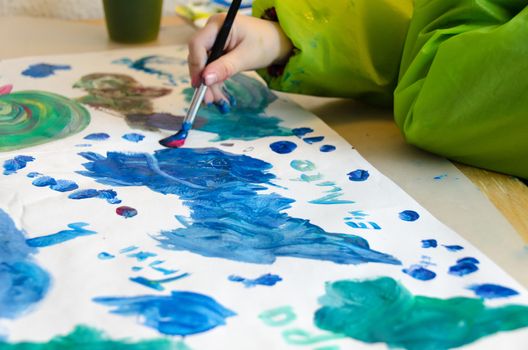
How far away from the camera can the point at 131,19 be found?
2.92 feet

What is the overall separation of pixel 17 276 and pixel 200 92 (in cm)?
27

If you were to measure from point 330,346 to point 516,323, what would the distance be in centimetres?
11

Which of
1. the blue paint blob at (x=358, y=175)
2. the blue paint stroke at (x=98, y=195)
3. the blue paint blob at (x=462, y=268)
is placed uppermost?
the blue paint blob at (x=462, y=268)

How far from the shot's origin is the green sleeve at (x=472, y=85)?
0.56m

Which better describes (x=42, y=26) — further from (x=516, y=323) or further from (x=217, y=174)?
(x=516, y=323)

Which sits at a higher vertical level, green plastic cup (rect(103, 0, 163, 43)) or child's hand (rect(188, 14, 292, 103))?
child's hand (rect(188, 14, 292, 103))

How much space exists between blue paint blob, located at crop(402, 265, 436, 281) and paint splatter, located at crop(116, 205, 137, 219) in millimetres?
188

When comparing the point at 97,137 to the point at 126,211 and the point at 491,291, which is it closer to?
the point at 126,211

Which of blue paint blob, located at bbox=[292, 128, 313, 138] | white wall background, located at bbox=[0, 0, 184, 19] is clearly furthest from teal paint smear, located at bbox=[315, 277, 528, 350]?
white wall background, located at bbox=[0, 0, 184, 19]

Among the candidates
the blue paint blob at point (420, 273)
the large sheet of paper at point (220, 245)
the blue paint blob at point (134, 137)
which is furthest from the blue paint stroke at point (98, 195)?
the blue paint blob at point (420, 273)

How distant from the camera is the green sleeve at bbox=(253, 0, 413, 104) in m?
0.69

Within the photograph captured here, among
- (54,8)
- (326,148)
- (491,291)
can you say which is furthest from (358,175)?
(54,8)

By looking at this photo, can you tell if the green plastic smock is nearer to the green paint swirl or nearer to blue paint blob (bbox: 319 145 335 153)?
blue paint blob (bbox: 319 145 335 153)

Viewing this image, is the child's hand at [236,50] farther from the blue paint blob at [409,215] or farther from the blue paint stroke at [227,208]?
the blue paint blob at [409,215]
